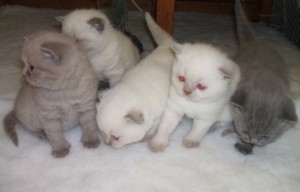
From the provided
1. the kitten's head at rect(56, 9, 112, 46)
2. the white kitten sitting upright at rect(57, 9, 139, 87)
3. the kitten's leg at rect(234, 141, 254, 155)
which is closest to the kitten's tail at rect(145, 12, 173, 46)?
the white kitten sitting upright at rect(57, 9, 139, 87)

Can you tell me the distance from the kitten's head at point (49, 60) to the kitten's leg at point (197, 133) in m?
0.58

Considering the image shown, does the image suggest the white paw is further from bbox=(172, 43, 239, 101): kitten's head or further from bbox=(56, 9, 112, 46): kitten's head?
bbox=(56, 9, 112, 46): kitten's head

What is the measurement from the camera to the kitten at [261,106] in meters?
1.41

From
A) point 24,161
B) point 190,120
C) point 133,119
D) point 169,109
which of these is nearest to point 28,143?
point 24,161

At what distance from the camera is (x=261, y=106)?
1.42m

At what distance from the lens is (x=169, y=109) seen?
1.57 metres

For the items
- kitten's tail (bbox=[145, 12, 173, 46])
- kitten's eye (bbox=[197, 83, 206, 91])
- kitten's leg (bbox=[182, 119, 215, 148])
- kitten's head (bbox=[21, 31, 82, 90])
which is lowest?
kitten's leg (bbox=[182, 119, 215, 148])

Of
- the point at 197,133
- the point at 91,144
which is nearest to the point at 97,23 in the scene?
the point at 91,144

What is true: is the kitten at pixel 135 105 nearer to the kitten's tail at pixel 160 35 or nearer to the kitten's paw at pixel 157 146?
the kitten's paw at pixel 157 146

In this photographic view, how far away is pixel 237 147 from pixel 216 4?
2006mm

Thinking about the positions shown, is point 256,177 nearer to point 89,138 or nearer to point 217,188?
point 217,188

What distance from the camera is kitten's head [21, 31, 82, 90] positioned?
1.29 meters

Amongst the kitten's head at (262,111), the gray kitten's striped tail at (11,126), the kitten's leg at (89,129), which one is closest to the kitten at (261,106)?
the kitten's head at (262,111)

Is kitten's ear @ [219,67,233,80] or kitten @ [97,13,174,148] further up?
kitten's ear @ [219,67,233,80]
